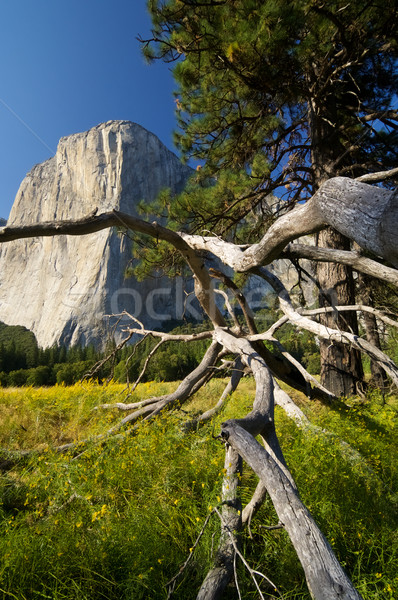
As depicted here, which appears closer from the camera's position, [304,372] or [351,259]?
[351,259]

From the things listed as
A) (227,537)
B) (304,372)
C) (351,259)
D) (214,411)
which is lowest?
(214,411)

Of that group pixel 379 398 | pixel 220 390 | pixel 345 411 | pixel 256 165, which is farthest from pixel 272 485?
pixel 220 390

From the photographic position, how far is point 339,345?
4863mm

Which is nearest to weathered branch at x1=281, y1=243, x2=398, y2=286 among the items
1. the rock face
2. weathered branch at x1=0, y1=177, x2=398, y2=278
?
weathered branch at x1=0, y1=177, x2=398, y2=278

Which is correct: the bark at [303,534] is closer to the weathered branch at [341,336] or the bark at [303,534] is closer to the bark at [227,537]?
the bark at [227,537]

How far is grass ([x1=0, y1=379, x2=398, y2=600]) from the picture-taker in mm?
1698

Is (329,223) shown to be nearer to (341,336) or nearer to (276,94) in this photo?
(341,336)

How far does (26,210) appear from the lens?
87.2 m

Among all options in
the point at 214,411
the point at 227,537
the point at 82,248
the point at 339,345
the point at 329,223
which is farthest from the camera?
the point at 82,248

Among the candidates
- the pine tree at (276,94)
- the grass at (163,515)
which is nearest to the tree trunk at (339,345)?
the pine tree at (276,94)

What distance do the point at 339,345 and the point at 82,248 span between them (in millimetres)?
72765

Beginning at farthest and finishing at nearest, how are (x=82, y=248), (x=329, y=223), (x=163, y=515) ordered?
(x=82, y=248)
(x=163, y=515)
(x=329, y=223)

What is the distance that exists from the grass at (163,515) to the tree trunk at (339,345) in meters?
1.12

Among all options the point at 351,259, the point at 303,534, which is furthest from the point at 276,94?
the point at 303,534
